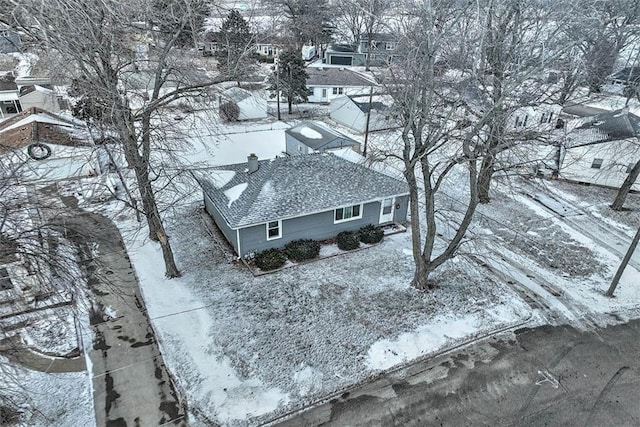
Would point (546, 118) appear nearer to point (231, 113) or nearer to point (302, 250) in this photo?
point (231, 113)

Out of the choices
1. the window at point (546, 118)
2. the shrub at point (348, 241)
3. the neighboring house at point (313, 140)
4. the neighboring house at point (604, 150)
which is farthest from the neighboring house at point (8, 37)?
the window at point (546, 118)

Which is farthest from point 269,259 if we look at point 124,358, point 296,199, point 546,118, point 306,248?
point 546,118

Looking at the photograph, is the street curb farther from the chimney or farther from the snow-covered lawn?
→ the chimney

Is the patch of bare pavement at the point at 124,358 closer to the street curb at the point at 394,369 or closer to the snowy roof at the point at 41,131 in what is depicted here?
the street curb at the point at 394,369

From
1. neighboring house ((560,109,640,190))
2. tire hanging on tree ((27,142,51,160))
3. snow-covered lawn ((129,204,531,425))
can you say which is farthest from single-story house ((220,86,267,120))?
neighboring house ((560,109,640,190))

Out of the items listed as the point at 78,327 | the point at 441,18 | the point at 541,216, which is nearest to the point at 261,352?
the point at 78,327

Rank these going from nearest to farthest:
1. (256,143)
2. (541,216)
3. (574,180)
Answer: (541,216) → (574,180) → (256,143)

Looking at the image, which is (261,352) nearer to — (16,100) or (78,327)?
(78,327)
